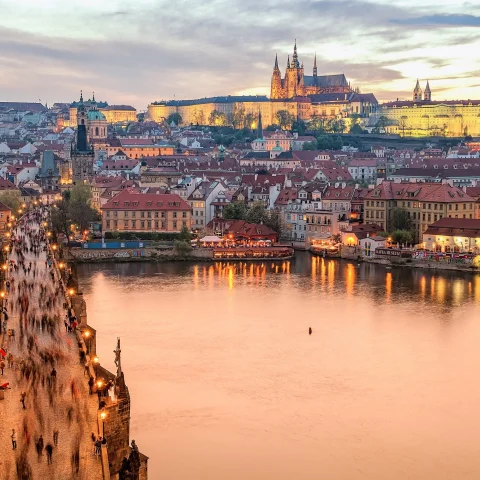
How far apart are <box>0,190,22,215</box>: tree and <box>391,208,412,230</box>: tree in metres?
16.9

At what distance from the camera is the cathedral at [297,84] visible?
4299 inches

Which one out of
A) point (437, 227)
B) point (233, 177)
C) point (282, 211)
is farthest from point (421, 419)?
point (233, 177)

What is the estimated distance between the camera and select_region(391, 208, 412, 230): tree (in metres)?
35.3

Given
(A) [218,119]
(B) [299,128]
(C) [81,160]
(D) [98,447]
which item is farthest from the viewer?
(A) [218,119]

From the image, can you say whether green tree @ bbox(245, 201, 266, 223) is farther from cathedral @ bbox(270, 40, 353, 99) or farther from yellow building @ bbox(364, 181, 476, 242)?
cathedral @ bbox(270, 40, 353, 99)

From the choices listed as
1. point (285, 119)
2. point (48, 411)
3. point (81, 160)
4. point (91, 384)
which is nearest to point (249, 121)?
point (285, 119)

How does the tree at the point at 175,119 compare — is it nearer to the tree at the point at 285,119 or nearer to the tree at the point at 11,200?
the tree at the point at 285,119

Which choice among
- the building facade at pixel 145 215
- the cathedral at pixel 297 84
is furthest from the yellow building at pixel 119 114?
the building facade at pixel 145 215

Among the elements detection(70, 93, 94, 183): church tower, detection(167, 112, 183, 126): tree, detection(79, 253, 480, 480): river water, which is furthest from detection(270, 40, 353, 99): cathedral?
detection(79, 253, 480, 480): river water

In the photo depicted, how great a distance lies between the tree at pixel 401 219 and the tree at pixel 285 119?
62686 mm

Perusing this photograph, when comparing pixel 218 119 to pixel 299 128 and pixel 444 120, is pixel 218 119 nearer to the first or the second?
pixel 299 128

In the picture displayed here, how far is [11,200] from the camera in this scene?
146 feet

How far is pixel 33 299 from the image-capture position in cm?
1953

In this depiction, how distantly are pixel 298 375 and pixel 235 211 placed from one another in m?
Answer: 21.5
